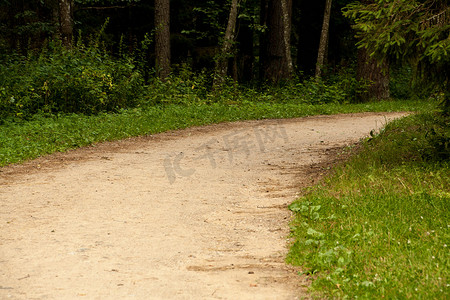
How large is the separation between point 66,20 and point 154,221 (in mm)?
13455

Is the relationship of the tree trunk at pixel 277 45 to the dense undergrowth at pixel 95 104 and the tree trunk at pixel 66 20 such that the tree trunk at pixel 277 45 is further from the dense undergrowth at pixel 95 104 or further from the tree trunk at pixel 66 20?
the tree trunk at pixel 66 20

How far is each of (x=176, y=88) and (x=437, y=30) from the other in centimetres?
1363

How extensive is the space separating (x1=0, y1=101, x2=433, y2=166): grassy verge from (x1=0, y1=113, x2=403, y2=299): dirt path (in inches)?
23.4

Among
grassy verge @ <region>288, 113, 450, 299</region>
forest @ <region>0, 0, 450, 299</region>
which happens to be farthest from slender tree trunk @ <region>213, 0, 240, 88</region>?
grassy verge @ <region>288, 113, 450, 299</region>

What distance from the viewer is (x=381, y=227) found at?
5555mm

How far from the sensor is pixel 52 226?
20.1 feet

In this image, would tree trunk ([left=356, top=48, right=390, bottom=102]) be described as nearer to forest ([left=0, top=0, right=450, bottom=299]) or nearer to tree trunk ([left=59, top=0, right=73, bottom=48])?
forest ([left=0, top=0, right=450, bottom=299])

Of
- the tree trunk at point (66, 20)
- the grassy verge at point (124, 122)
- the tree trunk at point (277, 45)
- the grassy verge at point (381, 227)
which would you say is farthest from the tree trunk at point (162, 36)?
the grassy verge at point (381, 227)

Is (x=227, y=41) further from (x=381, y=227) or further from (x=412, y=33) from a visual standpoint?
(x=381, y=227)

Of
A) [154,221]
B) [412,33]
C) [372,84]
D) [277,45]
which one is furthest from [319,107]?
[154,221]

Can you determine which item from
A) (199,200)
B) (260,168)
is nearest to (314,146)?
(260,168)

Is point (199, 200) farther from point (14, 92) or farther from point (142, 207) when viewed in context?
point (14, 92)

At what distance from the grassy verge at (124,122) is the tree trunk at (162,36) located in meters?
3.61

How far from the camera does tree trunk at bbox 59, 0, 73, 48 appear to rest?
17688 mm
